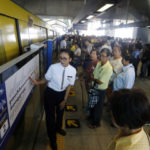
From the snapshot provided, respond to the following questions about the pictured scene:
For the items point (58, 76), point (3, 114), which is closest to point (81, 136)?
point (58, 76)

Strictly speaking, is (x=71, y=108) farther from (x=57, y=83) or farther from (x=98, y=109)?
(x=57, y=83)

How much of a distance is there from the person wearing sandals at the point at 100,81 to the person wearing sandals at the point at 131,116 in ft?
5.67

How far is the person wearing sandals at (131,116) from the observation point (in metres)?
0.90

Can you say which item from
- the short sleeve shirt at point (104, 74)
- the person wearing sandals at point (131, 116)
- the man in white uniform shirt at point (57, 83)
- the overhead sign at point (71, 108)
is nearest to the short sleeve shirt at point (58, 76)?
the man in white uniform shirt at point (57, 83)

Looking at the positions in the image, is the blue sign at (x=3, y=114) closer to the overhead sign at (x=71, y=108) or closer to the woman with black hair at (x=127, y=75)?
the woman with black hair at (x=127, y=75)

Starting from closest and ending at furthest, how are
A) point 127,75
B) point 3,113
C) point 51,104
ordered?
point 3,113, point 51,104, point 127,75

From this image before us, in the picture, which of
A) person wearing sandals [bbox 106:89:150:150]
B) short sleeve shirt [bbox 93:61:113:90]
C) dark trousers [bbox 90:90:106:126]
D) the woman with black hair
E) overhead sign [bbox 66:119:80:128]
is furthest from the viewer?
overhead sign [bbox 66:119:80:128]

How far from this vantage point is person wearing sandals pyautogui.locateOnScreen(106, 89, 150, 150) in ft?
2.97

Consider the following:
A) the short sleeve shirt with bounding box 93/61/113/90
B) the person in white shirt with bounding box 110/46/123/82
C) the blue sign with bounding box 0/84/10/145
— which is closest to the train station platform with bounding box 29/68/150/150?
the short sleeve shirt with bounding box 93/61/113/90

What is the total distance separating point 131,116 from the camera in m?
0.91

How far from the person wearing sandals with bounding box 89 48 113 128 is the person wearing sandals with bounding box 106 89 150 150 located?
5.67 ft

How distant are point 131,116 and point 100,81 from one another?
6.01 feet

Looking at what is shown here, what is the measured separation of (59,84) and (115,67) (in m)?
1.99

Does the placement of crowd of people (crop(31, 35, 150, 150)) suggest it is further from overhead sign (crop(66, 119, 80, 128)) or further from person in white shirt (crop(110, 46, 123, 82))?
overhead sign (crop(66, 119, 80, 128))
